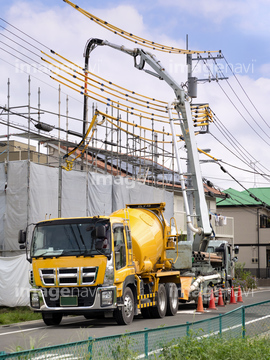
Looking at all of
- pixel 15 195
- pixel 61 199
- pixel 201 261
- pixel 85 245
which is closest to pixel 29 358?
pixel 85 245

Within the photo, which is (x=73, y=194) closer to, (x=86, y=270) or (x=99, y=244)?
(x=86, y=270)

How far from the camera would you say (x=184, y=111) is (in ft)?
88.4

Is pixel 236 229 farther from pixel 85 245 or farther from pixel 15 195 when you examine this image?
pixel 85 245

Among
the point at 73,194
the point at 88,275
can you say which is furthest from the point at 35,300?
the point at 73,194

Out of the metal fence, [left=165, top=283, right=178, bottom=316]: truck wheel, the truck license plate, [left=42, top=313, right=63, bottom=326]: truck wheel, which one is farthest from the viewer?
[left=165, top=283, right=178, bottom=316]: truck wheel

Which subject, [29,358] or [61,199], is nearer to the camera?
[29,358]

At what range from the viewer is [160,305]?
63.3 ft

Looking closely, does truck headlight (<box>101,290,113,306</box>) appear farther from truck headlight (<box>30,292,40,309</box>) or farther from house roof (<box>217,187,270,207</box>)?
house roof (<box>217,187,270,207</box>)

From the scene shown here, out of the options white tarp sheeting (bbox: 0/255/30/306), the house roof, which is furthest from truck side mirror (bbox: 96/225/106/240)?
the house roof

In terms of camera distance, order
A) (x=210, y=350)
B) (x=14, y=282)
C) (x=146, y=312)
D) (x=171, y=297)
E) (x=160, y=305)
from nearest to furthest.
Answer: (x=210, y=350) < (x=146, y=312) < (x=160, y=305) < (x=171, y=297) < (x=14, y=282)

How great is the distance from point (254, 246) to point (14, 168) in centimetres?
4480

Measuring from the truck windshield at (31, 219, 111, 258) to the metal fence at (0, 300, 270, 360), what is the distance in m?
5.33

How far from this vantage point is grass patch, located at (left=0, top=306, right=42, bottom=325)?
746 inches

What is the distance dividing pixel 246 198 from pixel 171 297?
49469 mm
